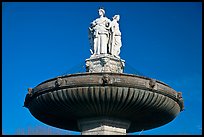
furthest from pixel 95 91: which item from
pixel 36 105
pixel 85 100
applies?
pixel 36 105

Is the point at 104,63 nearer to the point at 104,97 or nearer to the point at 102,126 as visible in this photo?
the point at 102,126

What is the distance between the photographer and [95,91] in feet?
49.4

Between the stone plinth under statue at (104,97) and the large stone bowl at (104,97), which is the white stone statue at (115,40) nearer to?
the stone plinth under statue at (104,97)

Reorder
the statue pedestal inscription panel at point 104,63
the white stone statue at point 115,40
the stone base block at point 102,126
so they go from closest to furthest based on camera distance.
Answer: the stone base block at point 102,126 < the statue pedestal inscription panel at point 104,63 < the white stone statue at point 115,40

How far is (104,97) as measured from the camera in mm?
15086

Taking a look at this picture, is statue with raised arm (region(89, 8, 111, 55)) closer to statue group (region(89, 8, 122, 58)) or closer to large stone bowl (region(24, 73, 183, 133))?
statue group (region(89, 8, 122, 58))

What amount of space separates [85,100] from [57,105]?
1.22 meters

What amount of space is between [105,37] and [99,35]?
27cm

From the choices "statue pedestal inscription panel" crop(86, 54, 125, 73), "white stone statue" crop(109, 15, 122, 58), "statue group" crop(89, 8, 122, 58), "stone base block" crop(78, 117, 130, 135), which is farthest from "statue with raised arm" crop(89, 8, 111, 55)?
"stone base block" crop(78, 117, 130, 135)

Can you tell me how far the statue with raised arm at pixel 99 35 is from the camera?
18609 mm

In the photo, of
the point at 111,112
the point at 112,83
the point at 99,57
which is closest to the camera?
the point at 112,83

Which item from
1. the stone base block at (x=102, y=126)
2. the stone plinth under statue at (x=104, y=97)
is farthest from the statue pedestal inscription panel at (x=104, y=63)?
the stone base block at (x=102, y=126)

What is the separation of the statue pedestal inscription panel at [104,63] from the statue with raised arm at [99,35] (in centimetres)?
35

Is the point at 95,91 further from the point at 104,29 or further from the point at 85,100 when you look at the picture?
the point at 104,29
